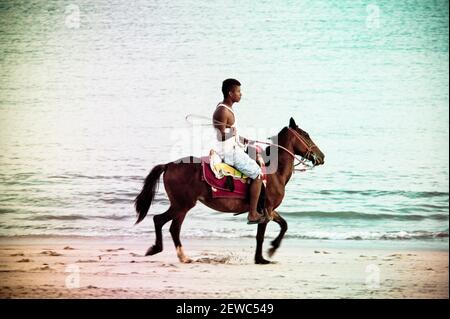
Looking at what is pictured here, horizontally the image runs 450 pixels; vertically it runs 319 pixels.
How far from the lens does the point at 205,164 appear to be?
9281 millimetres

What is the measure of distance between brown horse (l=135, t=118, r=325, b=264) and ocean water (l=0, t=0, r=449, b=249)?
20.4 feet

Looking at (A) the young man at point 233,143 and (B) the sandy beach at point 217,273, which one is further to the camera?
(A) the young man at point 233,143

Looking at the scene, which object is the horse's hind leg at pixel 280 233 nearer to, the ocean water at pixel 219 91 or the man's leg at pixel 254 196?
the man's leg at pixel 254 196

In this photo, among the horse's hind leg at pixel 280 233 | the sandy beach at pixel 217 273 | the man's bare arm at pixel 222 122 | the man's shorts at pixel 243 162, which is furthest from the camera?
the horse's hind leg at pixel 280 233

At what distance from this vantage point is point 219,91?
18672mm

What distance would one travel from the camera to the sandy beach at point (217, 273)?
8.78 meters

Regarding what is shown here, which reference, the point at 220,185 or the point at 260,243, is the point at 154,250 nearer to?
the point at 220,185

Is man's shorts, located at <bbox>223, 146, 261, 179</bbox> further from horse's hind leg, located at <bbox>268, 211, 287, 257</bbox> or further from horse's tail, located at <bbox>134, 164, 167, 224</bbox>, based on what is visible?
horse's tail, located at <bbox>134, 164, 167, 224</bbox>

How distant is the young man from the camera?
9.10m

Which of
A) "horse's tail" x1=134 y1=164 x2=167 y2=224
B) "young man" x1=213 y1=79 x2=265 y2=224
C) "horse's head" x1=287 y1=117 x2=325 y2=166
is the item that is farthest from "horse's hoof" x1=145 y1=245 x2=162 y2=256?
"horse's head" x1=287 y1=117 x2=325 y2=166

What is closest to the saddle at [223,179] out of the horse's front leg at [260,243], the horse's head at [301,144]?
the horse's front leg at [260,243]

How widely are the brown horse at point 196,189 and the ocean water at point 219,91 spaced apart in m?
6.20

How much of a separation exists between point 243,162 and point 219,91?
9.59 metres

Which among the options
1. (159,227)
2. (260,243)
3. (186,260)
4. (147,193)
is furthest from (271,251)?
(147,193)
